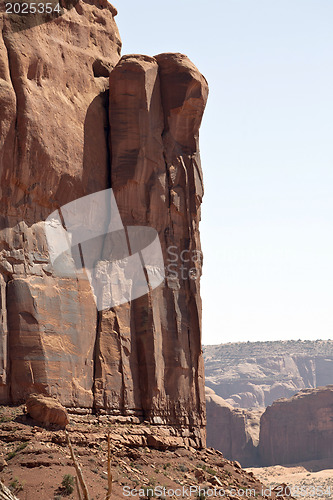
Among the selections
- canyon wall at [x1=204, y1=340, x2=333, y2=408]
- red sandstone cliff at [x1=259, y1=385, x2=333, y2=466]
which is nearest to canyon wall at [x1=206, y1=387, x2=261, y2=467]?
red sandstone cliff at [x1=259, y1=385, x2=333, y2=466]

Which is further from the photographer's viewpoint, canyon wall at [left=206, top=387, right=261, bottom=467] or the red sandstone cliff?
canyon wall at [left=206, top=387, right=261, bottom=467]

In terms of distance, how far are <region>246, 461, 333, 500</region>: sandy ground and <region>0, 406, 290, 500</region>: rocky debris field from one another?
3795cm

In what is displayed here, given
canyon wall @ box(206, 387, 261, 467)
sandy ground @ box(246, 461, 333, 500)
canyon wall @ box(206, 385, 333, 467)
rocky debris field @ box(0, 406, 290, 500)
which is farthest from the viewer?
canyon wall @ box(206, 387, 261, 467)

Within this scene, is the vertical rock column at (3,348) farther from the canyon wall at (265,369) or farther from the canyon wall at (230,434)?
the canyon wall at (265,369)

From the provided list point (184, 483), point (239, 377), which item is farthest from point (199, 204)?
point (239, 377)

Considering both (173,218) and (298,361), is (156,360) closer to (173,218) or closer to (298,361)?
(173,218)

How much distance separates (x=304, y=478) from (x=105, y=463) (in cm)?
5806

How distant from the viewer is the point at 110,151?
38.8m

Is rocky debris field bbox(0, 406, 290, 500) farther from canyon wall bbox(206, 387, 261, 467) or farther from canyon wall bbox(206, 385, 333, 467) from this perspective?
canyon wall bbox(206, 387, 261, 467)

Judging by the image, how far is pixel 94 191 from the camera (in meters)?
37.3

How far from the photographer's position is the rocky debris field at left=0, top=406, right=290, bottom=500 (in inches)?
1069

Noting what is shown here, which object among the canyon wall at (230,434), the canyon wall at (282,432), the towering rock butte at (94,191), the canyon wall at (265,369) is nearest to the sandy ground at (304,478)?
the canyon wall at (282,432)

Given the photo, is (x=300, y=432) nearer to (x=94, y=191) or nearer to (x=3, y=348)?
(x=94, y=191)

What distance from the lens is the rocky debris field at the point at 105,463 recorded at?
89.0 feet
